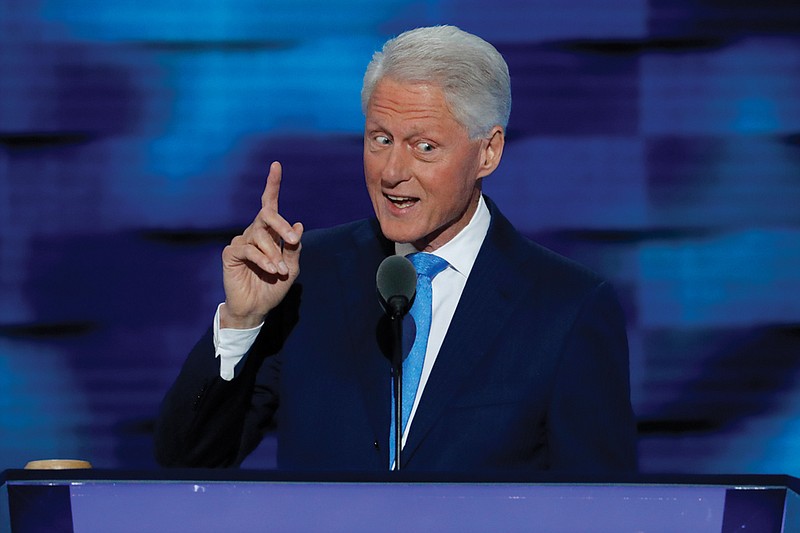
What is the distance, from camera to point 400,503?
3.93 ft

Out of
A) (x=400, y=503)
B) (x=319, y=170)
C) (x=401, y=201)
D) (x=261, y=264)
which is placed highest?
(x=319, y=170)

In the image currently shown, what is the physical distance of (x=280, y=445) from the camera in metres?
2.05

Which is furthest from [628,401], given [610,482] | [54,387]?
[54,387]

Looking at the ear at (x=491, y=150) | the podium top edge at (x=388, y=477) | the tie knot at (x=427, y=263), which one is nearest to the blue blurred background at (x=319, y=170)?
the ear at (x=491, y=150)

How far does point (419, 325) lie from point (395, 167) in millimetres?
254

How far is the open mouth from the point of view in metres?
2.01

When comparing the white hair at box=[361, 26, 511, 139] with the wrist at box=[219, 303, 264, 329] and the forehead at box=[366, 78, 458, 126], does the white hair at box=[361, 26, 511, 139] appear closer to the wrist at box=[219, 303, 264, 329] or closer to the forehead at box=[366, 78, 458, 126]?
the forehead at box=[366, 78, 458, 126]

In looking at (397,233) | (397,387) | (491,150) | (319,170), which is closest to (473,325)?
(397,233)

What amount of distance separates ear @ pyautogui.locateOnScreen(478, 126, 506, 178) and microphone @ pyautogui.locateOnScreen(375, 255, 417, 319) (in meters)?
0.56

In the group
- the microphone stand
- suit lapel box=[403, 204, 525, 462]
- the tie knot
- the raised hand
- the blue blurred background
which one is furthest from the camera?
the blue blurred background

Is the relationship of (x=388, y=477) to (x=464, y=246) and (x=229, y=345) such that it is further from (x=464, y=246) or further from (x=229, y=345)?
(x=464, y=246)

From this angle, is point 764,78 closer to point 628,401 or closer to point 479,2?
point 479,2

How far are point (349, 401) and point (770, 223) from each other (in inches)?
61.3

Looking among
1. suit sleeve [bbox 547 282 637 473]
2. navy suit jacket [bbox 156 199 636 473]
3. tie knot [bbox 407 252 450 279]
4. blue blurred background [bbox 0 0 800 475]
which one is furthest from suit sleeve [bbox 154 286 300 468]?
blue blurred background [bbox 0 0 800 475]
